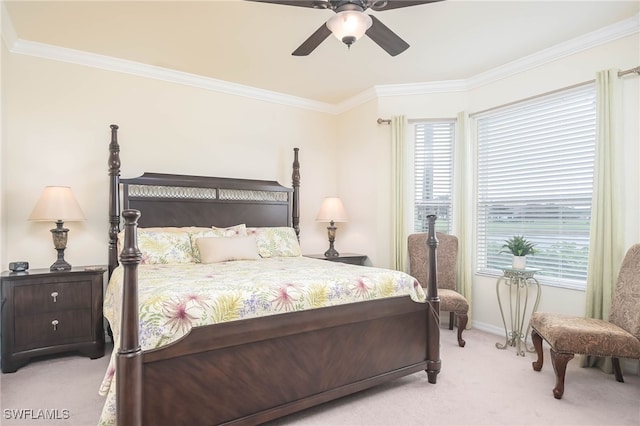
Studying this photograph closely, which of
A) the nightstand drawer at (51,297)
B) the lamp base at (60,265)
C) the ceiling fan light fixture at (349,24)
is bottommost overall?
the nightstand drawer at (51,297)

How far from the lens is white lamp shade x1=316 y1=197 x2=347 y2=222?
4.73m

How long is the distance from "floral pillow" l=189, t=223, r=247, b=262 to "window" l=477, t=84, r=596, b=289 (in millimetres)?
2720

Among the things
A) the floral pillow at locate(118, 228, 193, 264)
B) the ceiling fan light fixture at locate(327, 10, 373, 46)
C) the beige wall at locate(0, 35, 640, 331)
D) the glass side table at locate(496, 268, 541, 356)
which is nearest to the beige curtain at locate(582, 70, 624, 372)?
the beige wall at locate(0, 35, 640, 331)

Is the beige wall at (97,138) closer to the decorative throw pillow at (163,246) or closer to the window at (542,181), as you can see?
the decorative throw pillow at (163,246)

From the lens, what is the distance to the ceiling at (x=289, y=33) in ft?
9.57

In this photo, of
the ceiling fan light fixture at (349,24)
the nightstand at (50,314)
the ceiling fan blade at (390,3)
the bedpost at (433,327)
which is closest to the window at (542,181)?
the bedpost at (433,327)

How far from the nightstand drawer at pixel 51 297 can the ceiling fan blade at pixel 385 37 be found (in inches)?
121

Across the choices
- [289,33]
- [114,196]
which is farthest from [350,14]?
[114,196]

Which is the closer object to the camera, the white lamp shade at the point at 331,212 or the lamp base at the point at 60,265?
the lamp base at the point at 60,265

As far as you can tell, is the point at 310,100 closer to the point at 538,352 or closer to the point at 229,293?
the point at 229,293

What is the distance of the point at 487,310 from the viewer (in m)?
4.15

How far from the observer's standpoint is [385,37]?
8.48 ft

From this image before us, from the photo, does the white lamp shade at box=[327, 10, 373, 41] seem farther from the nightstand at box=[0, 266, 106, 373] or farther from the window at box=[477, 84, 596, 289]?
the nightstand at box=[0, 266, 106, 373]

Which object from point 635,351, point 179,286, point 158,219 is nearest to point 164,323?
point 179,286
